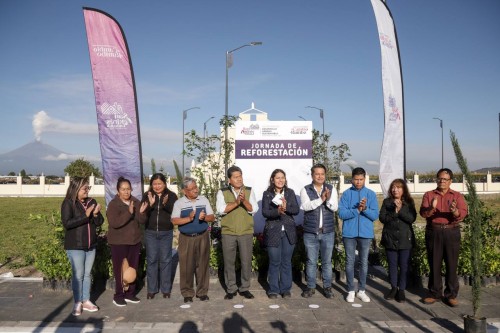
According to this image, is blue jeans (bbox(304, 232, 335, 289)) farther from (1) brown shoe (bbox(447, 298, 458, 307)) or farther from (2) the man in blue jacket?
(1) brown shoe (bbox(447, 298, 458, 307))

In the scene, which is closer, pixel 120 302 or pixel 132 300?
pixel 120 302

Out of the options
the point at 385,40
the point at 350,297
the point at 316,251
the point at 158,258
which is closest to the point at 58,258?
the point at 158,258

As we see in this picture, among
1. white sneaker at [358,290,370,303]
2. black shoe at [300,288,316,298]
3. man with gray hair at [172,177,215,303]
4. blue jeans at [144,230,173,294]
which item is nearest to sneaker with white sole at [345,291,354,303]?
white sneaker at [358,290,370,303]

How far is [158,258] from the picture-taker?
20.5 ft

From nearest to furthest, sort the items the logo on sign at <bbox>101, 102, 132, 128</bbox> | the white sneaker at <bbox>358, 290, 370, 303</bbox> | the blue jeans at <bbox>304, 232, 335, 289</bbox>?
the white sneaker at <bbox>358, 290, 370, 303</bbox>, the blue jeans at <bbox>304, 232, 335, 289</bbox>, the logo on sign at <bbox>101, 102, 132, 128</bbox>

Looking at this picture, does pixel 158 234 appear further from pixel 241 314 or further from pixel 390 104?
pixel 390 104

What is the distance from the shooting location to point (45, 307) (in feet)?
18.6

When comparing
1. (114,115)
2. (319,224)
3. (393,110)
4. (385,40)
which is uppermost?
(385,40)

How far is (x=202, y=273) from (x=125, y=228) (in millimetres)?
1234

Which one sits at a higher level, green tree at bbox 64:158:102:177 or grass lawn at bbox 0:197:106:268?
green tree at bbox 64:158:102:177

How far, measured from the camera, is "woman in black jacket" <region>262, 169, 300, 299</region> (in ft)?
19.6

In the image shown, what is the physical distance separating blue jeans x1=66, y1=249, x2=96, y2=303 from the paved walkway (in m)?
0.26

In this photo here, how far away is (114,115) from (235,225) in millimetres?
2969

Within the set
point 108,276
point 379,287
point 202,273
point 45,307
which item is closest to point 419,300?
point 379,287
